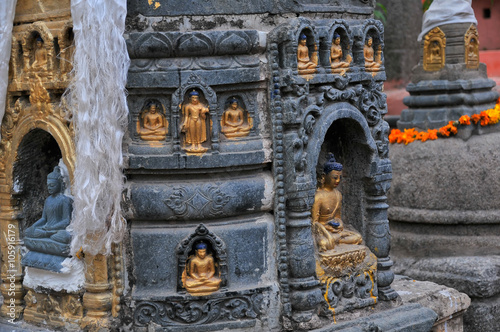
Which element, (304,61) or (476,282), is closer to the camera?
(304,61)

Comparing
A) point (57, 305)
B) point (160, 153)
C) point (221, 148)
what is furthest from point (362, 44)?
point (57, 305)

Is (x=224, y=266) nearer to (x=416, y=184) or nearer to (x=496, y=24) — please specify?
(x=416, y=184)

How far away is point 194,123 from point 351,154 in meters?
1.34

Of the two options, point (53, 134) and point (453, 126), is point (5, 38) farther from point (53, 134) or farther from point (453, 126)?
point (453, 126)

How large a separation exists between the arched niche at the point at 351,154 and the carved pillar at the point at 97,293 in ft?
4.99

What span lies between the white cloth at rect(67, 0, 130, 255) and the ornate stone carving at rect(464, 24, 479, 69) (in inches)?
181

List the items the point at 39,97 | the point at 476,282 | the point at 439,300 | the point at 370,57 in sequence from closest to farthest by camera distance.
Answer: the point at 39,97 < the point at 370,57 < the point at 439,300 < the point at 476,282

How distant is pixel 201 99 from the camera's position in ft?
15.8

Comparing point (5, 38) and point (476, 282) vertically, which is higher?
point (5, 38)

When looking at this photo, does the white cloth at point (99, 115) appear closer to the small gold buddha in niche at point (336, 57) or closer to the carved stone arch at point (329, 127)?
the carved stone arch at point (329, 127)

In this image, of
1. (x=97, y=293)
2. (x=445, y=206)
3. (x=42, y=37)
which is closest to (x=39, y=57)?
(x=42, y=37)

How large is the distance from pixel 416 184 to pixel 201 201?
11.7ft

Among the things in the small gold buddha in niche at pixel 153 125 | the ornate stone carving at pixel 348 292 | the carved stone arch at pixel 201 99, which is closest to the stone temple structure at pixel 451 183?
the ornate stone carving at pixel 348 292

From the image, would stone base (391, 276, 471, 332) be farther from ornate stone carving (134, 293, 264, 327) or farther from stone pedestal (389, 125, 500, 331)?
ornate stone carving (134, 293, 264, 327)
